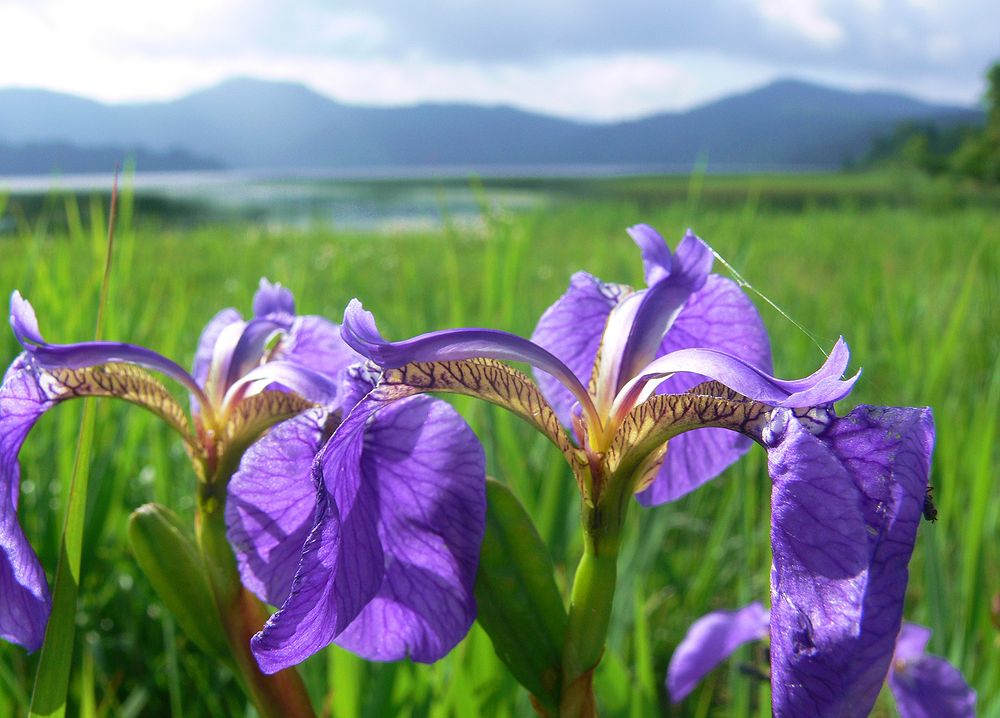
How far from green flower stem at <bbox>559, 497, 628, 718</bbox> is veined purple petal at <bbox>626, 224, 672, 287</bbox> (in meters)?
0.25

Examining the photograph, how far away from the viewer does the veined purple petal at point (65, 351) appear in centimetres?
60

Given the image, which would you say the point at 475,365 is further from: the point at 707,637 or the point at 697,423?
the point at 707,637

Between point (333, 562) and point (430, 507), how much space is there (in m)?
0.09

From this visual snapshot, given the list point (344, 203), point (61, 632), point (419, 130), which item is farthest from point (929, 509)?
point (419, 130)

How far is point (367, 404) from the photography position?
50 centimetres

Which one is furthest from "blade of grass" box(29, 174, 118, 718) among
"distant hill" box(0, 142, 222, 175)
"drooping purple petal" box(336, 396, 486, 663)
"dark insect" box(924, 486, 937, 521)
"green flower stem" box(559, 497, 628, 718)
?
"distant hill" box(0, 142, 222, 175)

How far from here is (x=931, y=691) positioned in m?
0.85

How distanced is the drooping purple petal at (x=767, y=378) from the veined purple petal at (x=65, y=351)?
395 mm

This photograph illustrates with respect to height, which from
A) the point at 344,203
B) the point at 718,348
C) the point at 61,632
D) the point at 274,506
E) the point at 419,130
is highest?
the point at 419,130

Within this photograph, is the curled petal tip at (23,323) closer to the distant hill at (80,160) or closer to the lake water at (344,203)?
the lake water at (344,203)

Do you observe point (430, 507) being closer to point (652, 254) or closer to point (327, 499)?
point (327, 499)

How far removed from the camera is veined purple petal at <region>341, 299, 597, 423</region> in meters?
0.48

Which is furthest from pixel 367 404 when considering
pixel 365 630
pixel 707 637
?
pixel 707 637

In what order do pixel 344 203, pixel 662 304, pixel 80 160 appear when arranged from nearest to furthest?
pixel 662 304, pixel 344 203, pixel 80 160
